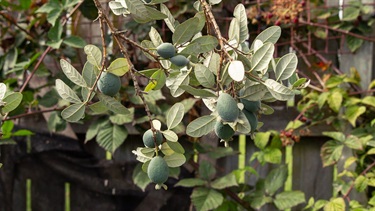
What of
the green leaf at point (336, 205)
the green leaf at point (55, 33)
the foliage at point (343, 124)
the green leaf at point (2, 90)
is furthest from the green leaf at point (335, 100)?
the green leaf at point (2, 90)

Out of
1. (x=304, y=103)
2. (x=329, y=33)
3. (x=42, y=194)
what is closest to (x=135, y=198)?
(x=42, y=194)

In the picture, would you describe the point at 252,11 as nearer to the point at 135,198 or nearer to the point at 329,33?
the point at 329,33

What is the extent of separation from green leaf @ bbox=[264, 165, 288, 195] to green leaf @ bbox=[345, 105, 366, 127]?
Answer: 287 millimetres

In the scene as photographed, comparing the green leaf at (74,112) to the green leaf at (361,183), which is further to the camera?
the green leaf at (361,183)

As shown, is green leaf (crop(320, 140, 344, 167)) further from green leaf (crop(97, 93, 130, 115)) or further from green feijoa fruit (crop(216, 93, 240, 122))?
green feijoa fruit (crop(216, 93, 240, 122))

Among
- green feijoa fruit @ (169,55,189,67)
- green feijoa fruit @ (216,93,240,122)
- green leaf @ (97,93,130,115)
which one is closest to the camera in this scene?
green feijoa fruit @ (216,93,240,122)

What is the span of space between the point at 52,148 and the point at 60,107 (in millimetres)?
344

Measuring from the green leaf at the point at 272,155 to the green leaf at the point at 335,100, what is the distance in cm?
23

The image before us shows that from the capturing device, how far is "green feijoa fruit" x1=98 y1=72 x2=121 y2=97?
34.3 inches

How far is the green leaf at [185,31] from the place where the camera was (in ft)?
2.85

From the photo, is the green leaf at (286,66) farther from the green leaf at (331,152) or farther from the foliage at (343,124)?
the green leaf at (331,152)

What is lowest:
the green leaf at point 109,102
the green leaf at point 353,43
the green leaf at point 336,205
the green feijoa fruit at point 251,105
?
the green leaf at point 336,205

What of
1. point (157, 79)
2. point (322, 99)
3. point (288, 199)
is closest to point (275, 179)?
point (288, 199)

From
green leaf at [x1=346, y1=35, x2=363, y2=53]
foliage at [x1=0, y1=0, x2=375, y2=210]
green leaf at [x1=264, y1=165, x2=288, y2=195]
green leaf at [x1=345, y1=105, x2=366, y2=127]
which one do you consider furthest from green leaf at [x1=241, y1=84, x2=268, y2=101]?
green leaf at [x1=346, y1=35, x2=363, y2=53]
